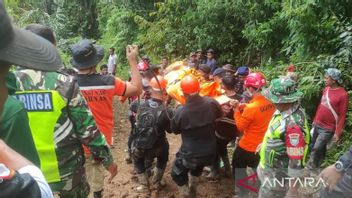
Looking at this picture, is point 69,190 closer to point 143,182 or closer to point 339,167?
point 339,167

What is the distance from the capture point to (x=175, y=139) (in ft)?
27.1

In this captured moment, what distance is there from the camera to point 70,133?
287 centimetres

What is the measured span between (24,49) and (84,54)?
2731mm

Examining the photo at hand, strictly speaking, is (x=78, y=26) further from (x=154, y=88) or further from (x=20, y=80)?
(x=20, y=80)

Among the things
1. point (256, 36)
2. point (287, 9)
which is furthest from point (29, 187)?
point (256, 36)

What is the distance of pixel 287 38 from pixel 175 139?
3.75m

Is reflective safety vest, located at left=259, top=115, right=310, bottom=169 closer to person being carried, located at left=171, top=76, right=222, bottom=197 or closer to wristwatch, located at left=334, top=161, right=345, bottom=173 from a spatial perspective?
wristwatch, located at left=334, top=161, right=345, bottom=173

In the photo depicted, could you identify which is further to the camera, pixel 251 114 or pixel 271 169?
pixel 251 114

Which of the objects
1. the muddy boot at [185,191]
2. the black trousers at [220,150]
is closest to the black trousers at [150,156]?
the muddy boot at [185,191]

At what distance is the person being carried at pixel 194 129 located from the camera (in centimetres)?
490

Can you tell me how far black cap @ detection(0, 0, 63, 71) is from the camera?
118 centimetres

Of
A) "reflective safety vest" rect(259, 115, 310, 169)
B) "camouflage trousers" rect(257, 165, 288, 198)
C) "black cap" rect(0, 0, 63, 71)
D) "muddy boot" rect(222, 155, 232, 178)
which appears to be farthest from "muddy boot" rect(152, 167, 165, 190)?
"black cap" rect(0, 0, 63, 71)

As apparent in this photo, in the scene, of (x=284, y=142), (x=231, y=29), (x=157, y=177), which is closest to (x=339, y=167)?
(x=284, y=142)

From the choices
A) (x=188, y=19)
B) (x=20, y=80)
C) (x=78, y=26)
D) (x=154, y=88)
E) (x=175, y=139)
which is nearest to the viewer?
(x=20, y=80)
